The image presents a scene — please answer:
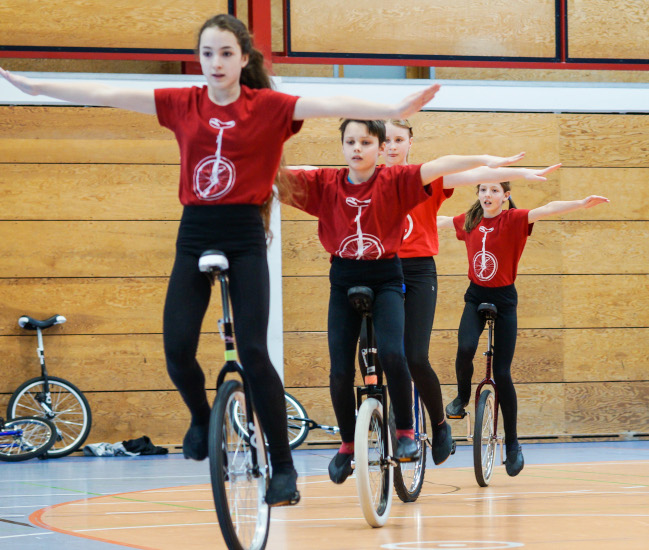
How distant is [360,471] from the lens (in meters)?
3.43

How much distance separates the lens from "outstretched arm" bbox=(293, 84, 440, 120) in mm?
2564

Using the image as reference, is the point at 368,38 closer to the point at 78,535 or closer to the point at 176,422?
the point at 176,422

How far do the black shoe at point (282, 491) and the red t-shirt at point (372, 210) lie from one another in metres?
1.07

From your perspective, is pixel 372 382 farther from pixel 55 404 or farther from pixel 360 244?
pixel 55 404

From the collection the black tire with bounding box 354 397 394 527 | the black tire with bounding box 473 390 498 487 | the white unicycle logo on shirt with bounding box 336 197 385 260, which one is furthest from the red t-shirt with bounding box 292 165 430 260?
the black tire with bounding box 473 390 498 487

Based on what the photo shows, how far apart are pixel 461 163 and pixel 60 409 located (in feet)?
15.7

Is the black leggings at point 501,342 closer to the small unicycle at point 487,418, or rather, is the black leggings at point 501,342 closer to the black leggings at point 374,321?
the small unicycle at point 487,418

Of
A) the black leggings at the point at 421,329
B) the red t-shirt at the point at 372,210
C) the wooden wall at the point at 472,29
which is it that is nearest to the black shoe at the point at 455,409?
the black leggings at the point at 421,329

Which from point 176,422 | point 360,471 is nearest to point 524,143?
point 176,422

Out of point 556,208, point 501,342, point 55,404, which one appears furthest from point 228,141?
point 55,404

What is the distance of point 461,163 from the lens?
3.24 metres

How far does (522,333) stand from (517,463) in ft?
9.75

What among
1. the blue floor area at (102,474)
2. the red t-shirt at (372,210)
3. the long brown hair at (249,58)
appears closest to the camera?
the long brown hair at (249,58)

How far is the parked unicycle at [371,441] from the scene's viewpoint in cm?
344
